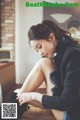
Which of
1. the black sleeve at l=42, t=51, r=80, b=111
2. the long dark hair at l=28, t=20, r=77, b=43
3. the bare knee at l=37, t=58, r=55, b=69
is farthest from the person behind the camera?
the bare knee at l=37, t=58, r=55, b=69

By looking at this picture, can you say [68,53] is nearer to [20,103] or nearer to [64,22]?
[20,103]

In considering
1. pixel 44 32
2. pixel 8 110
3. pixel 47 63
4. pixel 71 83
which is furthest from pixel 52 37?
pixel 8 110

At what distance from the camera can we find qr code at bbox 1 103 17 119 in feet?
4.83

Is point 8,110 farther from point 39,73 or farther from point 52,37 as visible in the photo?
point 52,37

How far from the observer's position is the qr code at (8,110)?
4.83 feet

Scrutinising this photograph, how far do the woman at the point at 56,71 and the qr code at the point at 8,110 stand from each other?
0.19 ft

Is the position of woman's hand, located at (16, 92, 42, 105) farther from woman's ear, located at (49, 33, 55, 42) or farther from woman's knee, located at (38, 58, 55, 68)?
woman's ear, located at (49, 33, 55, 42)

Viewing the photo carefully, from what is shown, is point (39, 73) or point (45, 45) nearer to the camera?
point (45, 45)

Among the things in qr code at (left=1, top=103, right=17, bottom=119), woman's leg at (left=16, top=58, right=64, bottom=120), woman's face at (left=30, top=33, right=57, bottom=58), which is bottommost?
qr code at (left=1, top=103, right=17, bottom=119)

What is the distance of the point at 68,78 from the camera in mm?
1194

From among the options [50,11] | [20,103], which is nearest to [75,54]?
[20,103]

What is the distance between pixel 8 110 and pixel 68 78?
0.49 m

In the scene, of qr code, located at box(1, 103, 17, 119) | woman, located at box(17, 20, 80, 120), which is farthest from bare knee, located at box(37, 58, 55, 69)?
qr code, located at box(1, 103, 17, 119)

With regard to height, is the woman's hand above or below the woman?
below
